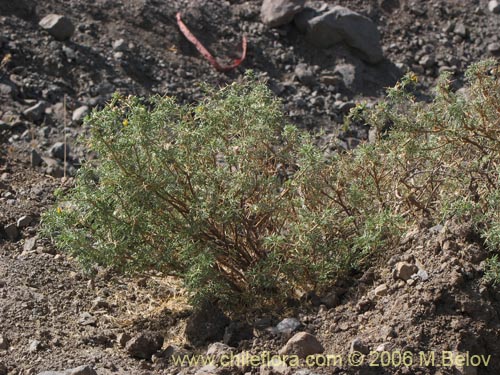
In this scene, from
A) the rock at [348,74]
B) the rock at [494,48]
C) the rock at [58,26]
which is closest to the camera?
the rock at [58,26]

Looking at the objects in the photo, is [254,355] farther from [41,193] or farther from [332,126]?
[332,126]

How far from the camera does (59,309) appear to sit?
4.87m

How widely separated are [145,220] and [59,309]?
0.74 meters

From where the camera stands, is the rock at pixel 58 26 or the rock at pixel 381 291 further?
the rock at pixel 58 26

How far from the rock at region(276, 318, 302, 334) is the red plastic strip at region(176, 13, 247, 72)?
4.52 m

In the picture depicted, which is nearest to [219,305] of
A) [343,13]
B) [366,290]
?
[366,290]

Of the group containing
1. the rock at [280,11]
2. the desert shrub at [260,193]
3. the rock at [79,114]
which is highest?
the desert shrub at [260,193]

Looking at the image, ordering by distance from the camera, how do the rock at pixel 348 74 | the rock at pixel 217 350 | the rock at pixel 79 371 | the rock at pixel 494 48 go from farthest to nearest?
the rock at pixel 494 48
the rock at pixel 348 74
the rock at pixel 217 350
the rock at pixel 79 371

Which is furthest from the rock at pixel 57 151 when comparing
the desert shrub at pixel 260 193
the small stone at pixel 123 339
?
the small stone at pixel 123 339

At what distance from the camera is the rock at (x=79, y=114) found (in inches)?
288

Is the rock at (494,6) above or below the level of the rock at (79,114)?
below

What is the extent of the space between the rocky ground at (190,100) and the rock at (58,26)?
0.06 feet

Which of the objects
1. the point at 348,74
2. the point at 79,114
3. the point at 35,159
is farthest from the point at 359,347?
the point at 348,74

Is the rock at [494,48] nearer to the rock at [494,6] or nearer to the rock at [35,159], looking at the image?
the rock at [494,6]
